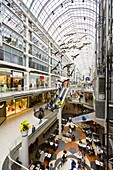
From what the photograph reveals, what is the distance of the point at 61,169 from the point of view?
1473 cm

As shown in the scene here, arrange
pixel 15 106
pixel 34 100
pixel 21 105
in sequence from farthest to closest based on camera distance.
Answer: pixel 34 100 < pixel 21 105 < pixel 15 106

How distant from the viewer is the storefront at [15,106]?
19.6 meters

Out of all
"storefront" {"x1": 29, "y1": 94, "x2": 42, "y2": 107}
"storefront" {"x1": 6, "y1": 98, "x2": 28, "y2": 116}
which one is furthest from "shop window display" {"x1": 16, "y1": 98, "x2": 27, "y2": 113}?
"storefront" {"x1": 29, "y1": 94, "x2": 42, "y2": 107}

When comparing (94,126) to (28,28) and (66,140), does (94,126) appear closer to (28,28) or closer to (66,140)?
(66,140)

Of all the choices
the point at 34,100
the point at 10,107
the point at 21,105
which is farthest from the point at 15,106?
the point at 34,100

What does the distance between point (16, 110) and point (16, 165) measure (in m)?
15.2

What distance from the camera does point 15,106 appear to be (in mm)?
21484

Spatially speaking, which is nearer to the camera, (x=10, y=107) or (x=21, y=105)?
(x=10, y=107)

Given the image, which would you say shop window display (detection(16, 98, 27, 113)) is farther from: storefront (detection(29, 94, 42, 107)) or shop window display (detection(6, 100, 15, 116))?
storefront (detection(29, 94, 42, 107))

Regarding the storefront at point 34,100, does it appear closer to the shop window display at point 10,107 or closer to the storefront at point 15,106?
the storefront at point 15,106

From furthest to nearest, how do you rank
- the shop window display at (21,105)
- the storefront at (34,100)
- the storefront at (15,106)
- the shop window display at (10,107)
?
the storefront at (34,100)
the shop window display at (21,105)
the storefront at (15,106)
the shop window display at (10,107)

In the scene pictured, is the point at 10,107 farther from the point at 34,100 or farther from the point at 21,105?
the point at 34,100

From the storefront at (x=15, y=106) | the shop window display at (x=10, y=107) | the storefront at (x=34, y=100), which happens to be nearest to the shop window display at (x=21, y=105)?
the storefront at (x=15, y=106)

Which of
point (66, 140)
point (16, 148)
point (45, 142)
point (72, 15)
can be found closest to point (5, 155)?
point (16, 148)
